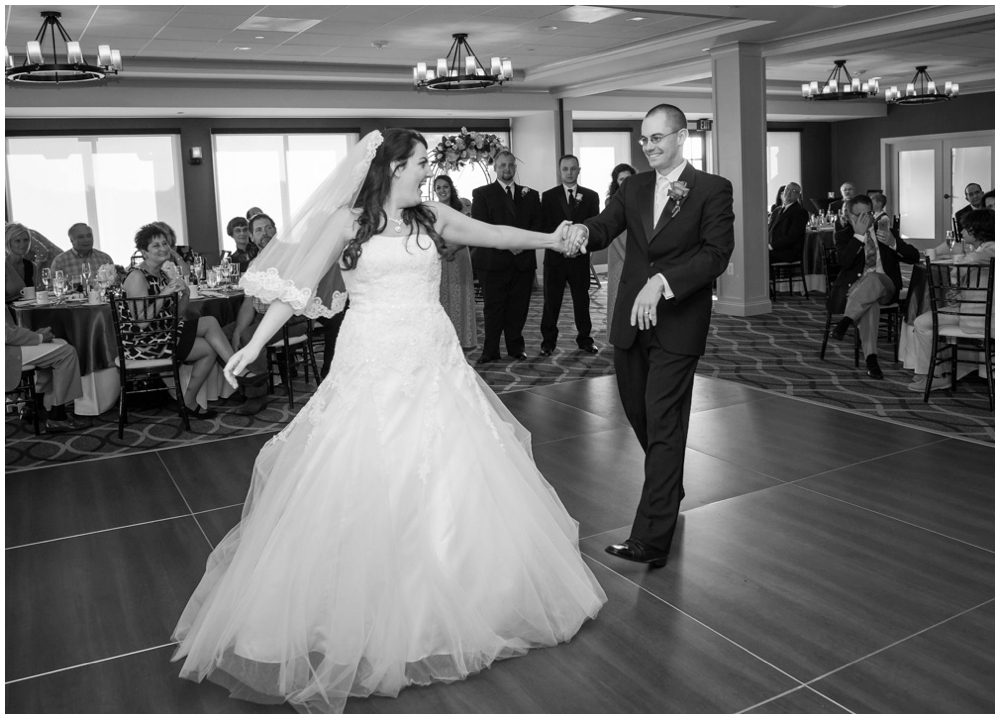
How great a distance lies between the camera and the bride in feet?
8.98

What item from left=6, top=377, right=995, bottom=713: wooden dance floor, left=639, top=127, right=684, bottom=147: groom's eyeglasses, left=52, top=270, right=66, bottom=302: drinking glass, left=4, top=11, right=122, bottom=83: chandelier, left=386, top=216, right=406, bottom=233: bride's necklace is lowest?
left=6, top=377, right=995, bottom=713: wooden dance floor

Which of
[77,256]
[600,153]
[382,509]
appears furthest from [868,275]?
[600,153]

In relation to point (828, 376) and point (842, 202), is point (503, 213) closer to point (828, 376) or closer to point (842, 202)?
point (828, 376)

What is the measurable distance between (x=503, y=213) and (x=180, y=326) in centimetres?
288

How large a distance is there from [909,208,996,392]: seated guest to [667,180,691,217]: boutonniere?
3.57 meters

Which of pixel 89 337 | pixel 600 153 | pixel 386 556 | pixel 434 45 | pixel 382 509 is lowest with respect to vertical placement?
pixel 386 556

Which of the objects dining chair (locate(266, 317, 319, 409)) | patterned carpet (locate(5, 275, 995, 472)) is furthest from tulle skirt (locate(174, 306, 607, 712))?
dining chair (locate(266, 317, 319, 409))

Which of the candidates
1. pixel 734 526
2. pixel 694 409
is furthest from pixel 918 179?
pixel 734 526

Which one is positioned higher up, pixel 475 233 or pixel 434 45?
pixel 434 45

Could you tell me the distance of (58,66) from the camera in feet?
26.0

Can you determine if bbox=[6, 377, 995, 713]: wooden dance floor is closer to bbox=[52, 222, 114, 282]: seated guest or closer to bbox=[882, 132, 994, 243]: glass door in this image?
bbox=[52, 222, 114, 282]: seated guest

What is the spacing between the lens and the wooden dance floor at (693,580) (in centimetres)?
270

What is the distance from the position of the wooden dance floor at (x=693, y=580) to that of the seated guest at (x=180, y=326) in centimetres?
101

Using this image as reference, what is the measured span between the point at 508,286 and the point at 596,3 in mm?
2531
